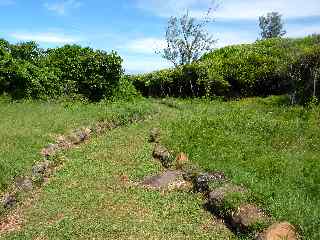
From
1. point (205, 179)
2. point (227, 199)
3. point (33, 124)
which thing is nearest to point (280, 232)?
point (227, 199)

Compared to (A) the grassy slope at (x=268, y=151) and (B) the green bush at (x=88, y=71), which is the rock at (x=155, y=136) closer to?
(A) the grassy slope at (x=268, y=151)

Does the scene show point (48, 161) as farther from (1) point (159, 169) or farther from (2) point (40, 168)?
(1) point (159, 169)

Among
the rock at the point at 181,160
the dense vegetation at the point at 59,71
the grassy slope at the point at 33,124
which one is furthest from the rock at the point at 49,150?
the dense vegetation at the point at 59,71

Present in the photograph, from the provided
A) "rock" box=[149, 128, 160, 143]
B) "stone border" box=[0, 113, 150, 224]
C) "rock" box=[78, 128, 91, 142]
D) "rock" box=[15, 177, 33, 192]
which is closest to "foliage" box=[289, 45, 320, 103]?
"rock" box=[149, 128, 160, 143]

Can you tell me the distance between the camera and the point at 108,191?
48.2 feet

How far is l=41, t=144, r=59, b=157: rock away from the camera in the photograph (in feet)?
58.7

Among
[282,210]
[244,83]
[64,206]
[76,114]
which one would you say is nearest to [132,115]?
[76,114]

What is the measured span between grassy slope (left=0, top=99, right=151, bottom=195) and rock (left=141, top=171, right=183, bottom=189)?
3.46 meters

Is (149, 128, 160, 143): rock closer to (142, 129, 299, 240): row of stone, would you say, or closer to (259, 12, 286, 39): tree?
(142, 129, 299, 240): row of stone

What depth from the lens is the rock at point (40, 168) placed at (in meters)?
16.1

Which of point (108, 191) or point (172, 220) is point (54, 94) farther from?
point (172, 220)

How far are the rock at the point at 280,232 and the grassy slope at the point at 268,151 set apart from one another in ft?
0.63

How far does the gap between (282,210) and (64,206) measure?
5.54m

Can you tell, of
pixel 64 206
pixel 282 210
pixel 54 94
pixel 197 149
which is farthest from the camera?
pixel 54 94
